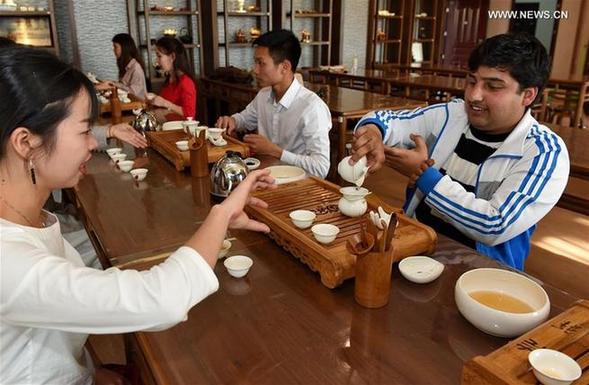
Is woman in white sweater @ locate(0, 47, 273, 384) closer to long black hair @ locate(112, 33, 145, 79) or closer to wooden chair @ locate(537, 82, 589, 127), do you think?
long black hair @ locate(112, 33, 145, 79)

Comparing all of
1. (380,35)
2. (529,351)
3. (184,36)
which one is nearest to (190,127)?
(529,351)

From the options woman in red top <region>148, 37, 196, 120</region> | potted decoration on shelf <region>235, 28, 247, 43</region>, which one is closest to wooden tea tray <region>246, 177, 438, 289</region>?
woman in red top <region>148, 37, 196, 120</region>

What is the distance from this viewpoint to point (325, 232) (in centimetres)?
131

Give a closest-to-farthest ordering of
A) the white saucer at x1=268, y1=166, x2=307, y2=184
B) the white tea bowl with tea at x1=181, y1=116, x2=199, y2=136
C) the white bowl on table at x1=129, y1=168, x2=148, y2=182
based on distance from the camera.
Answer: the white saucer at x1=268, y1=166, x2=307, y2=184 < the white bowl on table at x1=129, y1=168, x2=148, y2=182 < the white tea bowl with tea at x1=181, y1=116, x2=199, y2=136

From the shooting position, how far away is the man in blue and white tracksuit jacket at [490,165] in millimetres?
1564

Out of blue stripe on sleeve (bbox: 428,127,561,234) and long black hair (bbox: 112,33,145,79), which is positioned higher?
long black hair (bbox: 112,33,145,79)

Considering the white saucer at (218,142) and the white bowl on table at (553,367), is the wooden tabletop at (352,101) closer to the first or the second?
the white saucer at (218,142)

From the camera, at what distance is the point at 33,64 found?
3.08ft

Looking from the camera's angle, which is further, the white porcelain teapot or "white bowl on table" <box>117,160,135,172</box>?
"white bowl on table" <box>117,160,135,172</box>

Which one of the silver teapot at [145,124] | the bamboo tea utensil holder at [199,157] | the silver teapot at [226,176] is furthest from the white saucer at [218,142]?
the silver teapot at [145,124]

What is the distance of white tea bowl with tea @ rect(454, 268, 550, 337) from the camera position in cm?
99

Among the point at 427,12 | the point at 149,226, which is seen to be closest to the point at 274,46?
the point at 149,226

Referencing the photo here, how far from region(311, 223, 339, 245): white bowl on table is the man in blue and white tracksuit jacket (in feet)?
1.55

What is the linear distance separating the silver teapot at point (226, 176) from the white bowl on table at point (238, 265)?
0.55 m
